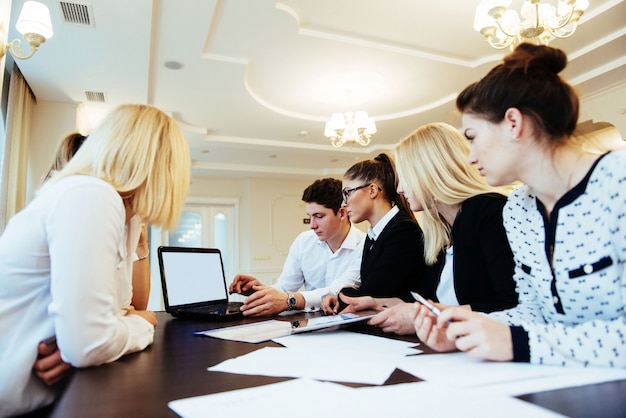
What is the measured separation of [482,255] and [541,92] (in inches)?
19.7

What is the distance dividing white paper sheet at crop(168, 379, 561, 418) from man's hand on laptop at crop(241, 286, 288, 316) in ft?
2.91

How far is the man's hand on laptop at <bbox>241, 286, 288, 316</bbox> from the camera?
1.46 meters

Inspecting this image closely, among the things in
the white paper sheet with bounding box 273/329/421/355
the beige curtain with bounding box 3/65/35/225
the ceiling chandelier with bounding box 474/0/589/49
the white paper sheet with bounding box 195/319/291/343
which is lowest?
the white paper sheet with bounding box 195/319/291/343

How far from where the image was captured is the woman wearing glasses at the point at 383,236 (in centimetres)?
154

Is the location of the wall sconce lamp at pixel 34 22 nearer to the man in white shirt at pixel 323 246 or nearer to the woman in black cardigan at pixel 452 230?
the man in white shirt at pixel 323 246

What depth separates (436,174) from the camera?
134 centimetres

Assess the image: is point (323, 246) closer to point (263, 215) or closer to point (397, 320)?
point (397, 320)

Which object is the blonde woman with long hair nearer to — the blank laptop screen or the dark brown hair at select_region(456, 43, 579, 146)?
the blank laptop screen

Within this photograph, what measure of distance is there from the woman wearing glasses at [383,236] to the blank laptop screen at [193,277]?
1.80 feet

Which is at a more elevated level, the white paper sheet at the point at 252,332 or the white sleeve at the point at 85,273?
the white sleeve at the point at 85,273

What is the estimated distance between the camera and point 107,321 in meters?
0.77

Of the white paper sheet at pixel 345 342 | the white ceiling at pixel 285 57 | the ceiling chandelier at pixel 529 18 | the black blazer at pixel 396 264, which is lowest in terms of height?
the white paper sheet at pixel 345 342

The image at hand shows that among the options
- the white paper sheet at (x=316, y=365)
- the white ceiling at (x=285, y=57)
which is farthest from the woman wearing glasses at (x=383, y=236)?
the white ceiling at (x=285, y=57)

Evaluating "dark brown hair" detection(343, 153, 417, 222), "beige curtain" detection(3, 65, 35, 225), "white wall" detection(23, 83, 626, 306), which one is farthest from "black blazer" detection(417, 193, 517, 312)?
"white wall" detection(23, 83, 626, 306)
